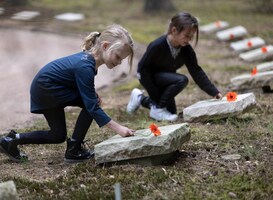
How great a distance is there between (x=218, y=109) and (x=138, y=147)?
1479 mm

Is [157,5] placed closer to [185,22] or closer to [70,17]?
[70,17]

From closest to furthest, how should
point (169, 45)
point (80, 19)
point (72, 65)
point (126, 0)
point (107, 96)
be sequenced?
point (72, 65)
point (169, 45)
point (107, 96)
point (80, 19)
point (126, 0)

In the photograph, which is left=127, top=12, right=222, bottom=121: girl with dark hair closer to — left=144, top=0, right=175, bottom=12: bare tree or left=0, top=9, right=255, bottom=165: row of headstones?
left=0, top=9, right=255, bottom=165: row of headstones

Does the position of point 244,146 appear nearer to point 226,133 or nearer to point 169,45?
point 226,133

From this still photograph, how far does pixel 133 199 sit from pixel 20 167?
1122 mm

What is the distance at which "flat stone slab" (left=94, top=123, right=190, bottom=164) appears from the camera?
359 centimetres

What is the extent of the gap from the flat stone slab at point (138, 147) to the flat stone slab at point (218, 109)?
48.3 inches

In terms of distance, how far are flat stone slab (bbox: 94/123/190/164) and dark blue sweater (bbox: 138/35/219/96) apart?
175 centimetres

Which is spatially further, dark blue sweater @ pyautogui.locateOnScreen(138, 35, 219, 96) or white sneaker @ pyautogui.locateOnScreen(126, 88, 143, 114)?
white sneaker @ pyautogui.locateOnScreen(126, 88, 143, 114)

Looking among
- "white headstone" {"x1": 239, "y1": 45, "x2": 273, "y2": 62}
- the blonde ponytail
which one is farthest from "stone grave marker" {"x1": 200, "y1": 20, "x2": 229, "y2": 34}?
the blonde ponytail

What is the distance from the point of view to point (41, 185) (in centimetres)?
343

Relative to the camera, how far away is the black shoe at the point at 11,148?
13.2 ft

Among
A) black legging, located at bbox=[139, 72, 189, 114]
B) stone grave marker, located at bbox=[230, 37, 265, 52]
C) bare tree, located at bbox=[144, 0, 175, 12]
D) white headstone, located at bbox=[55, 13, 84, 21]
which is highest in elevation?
black legging, located at bbox=[139, 72, 189, 114]

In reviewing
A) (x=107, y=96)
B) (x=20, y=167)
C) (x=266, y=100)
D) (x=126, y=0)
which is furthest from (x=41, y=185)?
(x=126, y=0)
